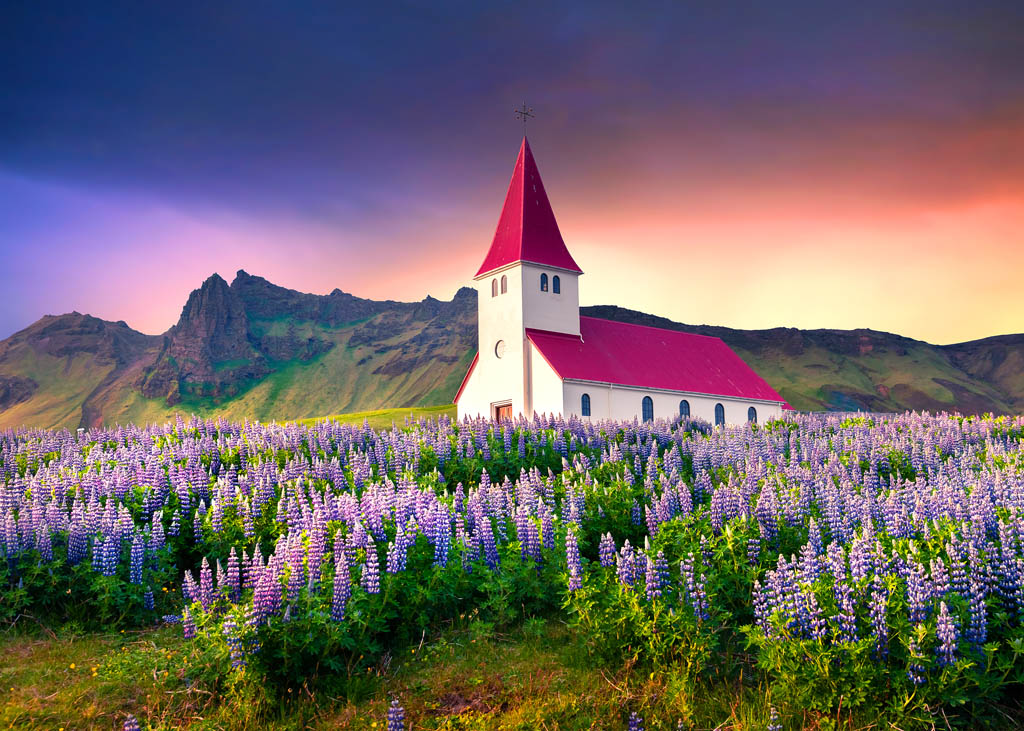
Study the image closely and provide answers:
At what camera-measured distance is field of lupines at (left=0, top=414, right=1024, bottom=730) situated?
6.46m

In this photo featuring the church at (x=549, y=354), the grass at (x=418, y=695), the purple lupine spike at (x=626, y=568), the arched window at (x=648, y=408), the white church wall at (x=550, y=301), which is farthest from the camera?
the arched window at (x=648, y=408)

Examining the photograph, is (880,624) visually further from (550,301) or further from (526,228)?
(526,228)

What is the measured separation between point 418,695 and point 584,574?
82.7 inches

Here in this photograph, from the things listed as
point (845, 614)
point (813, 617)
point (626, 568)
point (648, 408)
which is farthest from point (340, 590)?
point (648, 408)

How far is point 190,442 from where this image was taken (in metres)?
16.3

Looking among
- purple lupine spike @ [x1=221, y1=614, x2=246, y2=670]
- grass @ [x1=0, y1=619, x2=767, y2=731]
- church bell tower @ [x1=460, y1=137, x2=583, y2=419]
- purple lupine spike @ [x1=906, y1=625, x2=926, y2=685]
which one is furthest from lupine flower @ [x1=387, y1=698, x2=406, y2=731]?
church bell tower @ [x1=460, y1=137, x2=583, y2=419]

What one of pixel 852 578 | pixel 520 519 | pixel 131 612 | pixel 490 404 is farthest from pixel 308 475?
pixel 490 404

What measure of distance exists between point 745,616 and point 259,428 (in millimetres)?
13474

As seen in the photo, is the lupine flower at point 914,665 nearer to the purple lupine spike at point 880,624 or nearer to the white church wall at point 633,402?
the purple lupine spike at point 880,624

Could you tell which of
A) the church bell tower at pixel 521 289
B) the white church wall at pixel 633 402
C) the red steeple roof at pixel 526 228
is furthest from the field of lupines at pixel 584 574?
the red steeple roof at pixel 526 228

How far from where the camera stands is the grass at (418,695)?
6.62 metres

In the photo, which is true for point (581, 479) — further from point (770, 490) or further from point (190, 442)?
point (190, 442)

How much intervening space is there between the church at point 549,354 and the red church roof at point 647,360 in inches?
4.4

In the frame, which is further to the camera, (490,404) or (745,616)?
(490,404)
